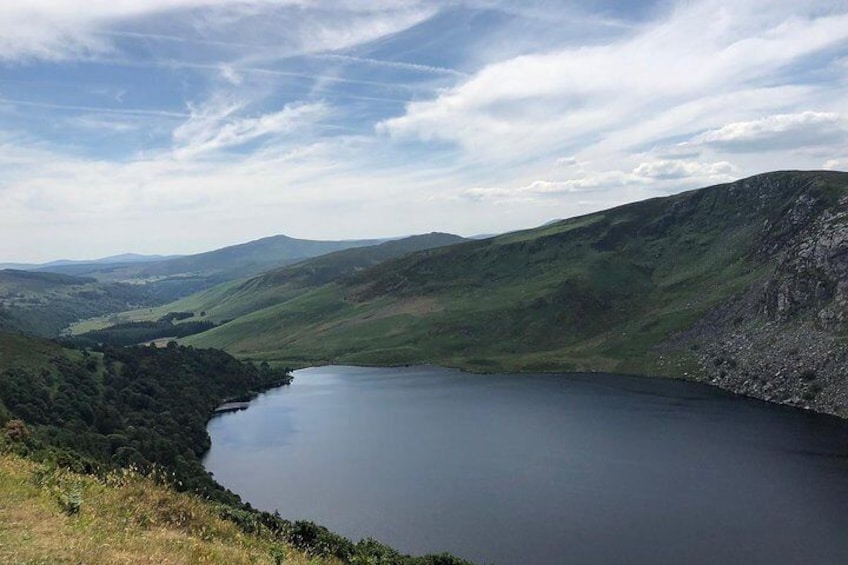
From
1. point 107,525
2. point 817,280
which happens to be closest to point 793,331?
point 817,280

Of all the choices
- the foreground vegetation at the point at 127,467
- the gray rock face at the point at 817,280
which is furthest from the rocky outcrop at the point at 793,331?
the foreground vegetation at the point at 127,467

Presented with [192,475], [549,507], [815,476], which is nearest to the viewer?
[549,507]

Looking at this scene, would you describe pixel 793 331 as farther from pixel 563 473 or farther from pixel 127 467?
pixel 127 467

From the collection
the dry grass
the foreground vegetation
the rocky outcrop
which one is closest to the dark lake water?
the rocky outcrop

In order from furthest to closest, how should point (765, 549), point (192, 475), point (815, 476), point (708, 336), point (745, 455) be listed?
point (708, 336), point (745, 455), point (192, 475), point (815, 476), point (765, 549)

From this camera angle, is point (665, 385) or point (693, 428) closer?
point (693, 428)

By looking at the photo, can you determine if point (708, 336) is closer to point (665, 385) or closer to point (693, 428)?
→ point (665, 385)

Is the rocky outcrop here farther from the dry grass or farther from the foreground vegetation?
the dry grass

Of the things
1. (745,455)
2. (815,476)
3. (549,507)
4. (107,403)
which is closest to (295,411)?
(107,403)
